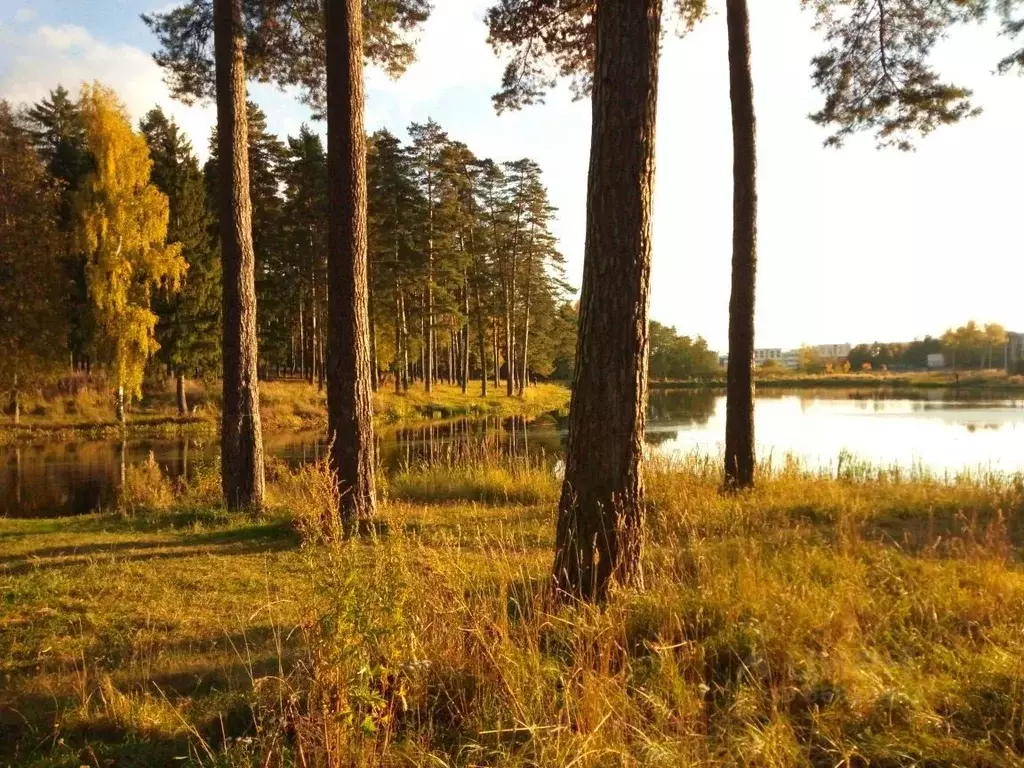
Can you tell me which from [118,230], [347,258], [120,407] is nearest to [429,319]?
[120,407]

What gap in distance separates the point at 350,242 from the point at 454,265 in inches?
1070

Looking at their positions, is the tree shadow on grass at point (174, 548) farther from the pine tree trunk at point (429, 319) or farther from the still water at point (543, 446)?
the pine tree trunk at point (429, 319)

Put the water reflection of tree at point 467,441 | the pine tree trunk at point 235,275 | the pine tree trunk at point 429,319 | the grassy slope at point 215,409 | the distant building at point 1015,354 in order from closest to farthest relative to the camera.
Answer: the pine tree trunk at point 235,275 → the water reflection of tree at point 467,441 → the grassy slope at point 215,409 → the pine tree trunk at point 429,319 → the distant building at point 1015,354

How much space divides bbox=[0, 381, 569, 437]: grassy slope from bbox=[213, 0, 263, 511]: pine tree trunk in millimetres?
18016

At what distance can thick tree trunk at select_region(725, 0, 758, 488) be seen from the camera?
26.0ft

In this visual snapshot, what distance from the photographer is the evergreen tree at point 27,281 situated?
75.5 feet

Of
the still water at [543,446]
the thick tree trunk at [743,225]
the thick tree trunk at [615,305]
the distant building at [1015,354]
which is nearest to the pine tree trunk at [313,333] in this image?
the still water at [543,446]

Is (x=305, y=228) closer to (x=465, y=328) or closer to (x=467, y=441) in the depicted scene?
(x=465, y=328)

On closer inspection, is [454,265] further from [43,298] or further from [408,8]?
[408,8]

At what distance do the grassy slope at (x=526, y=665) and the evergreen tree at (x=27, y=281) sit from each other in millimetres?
22417

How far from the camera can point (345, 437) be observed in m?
7.04

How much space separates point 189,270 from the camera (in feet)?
88.2

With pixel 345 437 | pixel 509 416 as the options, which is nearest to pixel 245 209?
pixel 345 437

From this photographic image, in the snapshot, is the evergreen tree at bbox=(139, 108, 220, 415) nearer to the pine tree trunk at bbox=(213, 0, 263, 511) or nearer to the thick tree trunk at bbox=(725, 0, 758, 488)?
the pine tree trunk at bbox=(213, 0, 263, 511)
